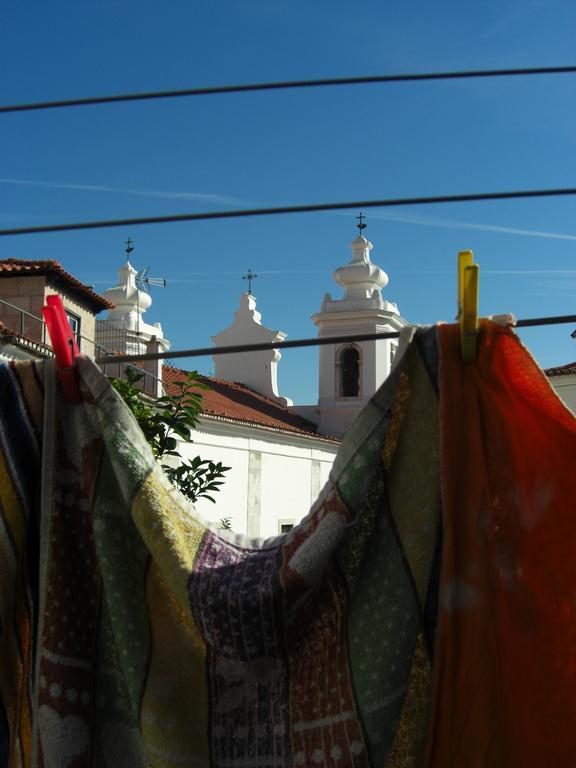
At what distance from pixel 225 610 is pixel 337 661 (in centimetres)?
17

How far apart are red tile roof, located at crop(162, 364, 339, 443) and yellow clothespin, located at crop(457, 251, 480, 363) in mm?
15726

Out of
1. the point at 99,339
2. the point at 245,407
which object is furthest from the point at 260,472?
the point at 99,339

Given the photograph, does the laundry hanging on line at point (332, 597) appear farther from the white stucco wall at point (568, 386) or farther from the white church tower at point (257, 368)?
the white church tower at point (257, 368)

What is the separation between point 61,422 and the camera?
1354mm

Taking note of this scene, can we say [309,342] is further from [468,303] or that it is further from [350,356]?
[350,356]

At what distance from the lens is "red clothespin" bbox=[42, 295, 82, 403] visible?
129 cm

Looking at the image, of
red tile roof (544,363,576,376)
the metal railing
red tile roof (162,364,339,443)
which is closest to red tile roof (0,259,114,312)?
the metal railing

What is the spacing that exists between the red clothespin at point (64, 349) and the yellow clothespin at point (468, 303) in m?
0.58

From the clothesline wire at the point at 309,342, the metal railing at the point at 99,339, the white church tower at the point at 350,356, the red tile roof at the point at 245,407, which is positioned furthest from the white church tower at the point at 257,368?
the clothesline wire at the point at 309,342

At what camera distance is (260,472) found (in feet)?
61.9

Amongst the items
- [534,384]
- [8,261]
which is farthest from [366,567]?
[8,261]

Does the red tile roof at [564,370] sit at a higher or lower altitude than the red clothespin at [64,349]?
higher

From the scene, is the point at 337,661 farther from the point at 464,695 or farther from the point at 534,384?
the point at 534,384

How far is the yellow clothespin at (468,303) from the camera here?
3.80 ft
